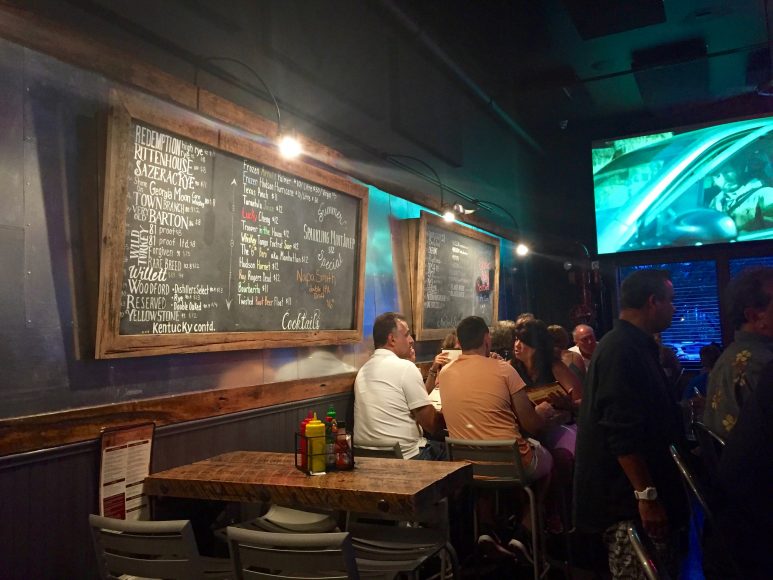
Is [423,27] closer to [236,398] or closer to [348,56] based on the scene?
[348,56]

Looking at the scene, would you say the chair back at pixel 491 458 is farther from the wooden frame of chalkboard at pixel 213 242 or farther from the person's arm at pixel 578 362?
the person's arm at pixel 578 362

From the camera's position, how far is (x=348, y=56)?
429 cm

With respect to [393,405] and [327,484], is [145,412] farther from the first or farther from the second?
[393,405]

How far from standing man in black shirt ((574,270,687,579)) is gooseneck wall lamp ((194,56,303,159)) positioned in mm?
1981

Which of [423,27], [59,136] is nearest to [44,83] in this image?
[59,136]

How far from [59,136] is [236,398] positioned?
1443mm

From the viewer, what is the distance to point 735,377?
7.61 ft

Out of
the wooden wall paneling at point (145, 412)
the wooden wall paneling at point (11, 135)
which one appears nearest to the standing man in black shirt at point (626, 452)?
the wooden wall paneling at point (145, 412)

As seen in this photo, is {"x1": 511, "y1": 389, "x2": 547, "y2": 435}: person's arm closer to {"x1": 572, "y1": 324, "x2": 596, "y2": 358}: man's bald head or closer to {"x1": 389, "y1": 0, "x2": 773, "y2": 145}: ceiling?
{"x1": 572, "y1": 324, "x2": 596, "y2": 358}: man's bald head

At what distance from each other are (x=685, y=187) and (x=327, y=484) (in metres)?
6.52

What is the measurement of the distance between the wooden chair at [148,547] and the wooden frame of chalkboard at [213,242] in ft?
2.33

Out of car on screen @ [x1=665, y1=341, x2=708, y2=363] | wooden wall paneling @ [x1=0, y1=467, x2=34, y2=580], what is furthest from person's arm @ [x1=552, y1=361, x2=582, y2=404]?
car on screen @ [x1=665, y1=341, x2=708, y2=363]

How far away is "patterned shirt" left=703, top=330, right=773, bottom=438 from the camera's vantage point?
2.27 metres

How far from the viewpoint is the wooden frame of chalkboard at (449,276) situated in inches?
190
